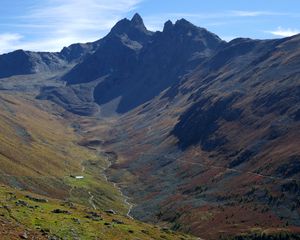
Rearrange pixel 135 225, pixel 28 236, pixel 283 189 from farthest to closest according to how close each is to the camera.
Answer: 1. pixel 283 189
2. pixel 135 225
3. pixel 28 236

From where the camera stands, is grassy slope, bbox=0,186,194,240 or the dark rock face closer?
grassy slope, bbox=0,186,194,240

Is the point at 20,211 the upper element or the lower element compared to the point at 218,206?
upper

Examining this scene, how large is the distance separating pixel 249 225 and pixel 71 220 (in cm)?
5965

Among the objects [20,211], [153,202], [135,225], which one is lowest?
[153,202]

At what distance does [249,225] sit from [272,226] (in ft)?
23.8

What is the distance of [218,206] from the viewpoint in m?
165

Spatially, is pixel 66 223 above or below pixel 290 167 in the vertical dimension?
above

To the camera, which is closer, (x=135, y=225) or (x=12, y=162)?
(x=135, y=225)

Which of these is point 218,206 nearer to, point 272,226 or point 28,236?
point 272,226

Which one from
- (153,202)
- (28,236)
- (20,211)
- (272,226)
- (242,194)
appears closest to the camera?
(28,236)

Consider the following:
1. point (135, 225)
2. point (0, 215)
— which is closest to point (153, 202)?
point (135, 225)

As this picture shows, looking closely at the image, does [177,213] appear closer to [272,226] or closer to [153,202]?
[153,202]

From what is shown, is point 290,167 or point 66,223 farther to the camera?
point 290,167

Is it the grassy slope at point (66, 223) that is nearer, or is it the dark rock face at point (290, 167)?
the grassy slope at point (66, 223)
